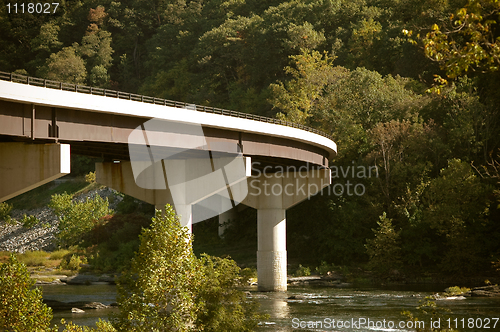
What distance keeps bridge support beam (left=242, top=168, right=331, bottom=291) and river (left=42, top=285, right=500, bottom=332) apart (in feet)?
5.05

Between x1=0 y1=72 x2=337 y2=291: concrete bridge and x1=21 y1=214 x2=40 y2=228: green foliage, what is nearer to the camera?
x1=0 y1=72 x2=337 y2=291: concrete bridge

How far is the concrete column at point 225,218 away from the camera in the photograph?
236 feet

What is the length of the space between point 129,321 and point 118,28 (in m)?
113

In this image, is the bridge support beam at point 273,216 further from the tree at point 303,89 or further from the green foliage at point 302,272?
the tree at point 303,89

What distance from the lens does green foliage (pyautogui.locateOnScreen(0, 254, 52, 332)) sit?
15541 millimetres

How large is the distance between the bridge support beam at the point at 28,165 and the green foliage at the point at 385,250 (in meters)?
34.0

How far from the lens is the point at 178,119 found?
31.0m

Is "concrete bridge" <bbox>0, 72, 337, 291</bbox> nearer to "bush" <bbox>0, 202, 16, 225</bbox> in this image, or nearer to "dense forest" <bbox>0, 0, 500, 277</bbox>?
"dense forest" <bbox>0, 0, 500, 277</bbox>

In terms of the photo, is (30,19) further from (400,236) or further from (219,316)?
(219,316)

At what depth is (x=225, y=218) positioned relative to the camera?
237 ft

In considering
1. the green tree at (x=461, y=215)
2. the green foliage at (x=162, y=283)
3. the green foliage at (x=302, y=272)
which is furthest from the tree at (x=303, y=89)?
the green foliage at (x=162, y=283)

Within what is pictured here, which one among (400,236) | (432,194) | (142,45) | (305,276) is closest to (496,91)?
(432,194)

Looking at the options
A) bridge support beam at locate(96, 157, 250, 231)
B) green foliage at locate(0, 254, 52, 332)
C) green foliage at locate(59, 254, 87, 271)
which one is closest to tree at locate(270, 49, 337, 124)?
green foliage at locate(59, 254, 87, 271)

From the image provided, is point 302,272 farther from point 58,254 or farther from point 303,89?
point 58,254
